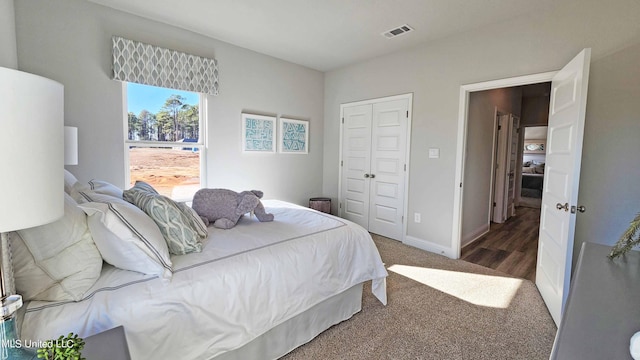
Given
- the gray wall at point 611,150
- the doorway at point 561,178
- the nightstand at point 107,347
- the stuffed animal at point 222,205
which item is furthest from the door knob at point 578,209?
the nightstand at point 107,347

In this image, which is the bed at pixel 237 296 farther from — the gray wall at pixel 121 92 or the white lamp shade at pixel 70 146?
the gray wall at pixel 121 92

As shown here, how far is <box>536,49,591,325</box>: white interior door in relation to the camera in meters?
1.95

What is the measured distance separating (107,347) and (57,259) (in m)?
0.51

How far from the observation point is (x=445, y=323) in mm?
2141

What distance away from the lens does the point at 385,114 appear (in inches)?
160

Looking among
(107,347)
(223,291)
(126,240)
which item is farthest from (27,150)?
(223,291)

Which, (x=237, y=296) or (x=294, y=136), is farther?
(x=294, y=136)

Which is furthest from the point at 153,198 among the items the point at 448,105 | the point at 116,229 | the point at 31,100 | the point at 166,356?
the point at 448,105

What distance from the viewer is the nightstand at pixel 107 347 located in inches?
32.8

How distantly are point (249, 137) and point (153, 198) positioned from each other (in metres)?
2.36

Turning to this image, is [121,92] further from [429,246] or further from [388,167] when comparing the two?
[429,246]

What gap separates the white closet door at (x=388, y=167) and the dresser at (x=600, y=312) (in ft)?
9.25

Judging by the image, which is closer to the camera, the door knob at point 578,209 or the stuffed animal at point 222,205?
the door knob at point 578,209

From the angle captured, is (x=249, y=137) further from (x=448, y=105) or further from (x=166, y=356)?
(x=166, y=356)
